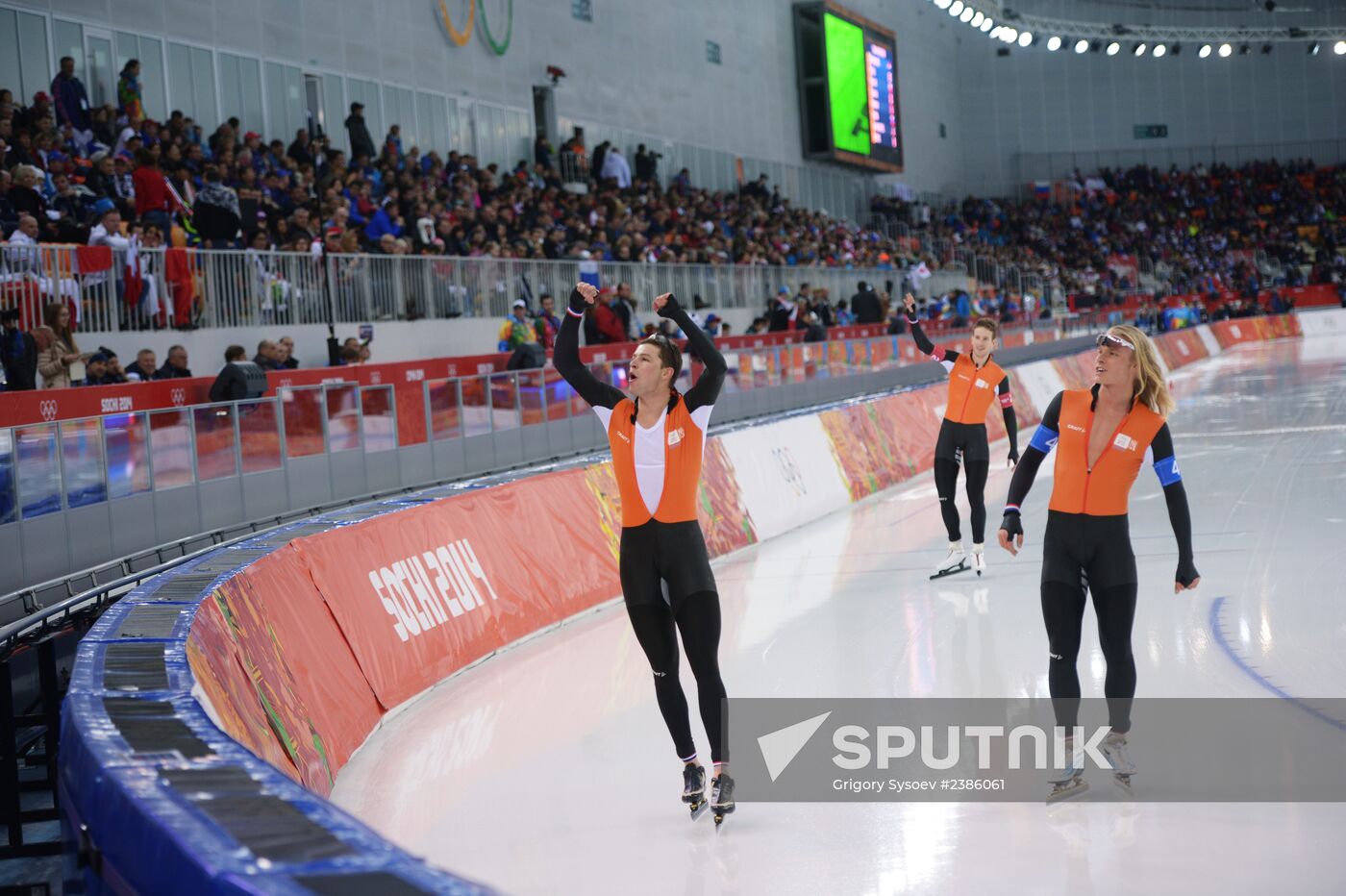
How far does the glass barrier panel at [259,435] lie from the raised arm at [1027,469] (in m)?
6.99

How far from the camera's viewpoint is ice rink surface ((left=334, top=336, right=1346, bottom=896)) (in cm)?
443

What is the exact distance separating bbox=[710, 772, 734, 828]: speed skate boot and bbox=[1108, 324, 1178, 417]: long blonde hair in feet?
7.45

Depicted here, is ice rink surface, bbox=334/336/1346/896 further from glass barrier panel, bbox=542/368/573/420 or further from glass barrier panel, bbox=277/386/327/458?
glass barrier panel, bbox=542/368/573/420

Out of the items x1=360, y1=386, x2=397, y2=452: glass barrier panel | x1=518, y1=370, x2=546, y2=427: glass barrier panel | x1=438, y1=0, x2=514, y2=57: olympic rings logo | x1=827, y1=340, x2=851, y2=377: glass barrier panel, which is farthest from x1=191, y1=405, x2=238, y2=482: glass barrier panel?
x1=438, y1=0, x2=514, y2=57: olympic rings logo

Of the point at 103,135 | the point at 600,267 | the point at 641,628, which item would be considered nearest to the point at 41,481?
the point at 641,628

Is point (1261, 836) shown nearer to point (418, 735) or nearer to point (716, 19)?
point (418, 735)

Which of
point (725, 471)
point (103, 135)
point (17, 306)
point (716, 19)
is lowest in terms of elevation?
point (725, 471)

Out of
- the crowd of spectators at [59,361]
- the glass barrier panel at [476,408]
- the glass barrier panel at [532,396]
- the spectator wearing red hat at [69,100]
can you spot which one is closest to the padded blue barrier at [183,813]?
the crowd of spectators at [59,361]

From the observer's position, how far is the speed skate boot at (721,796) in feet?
16.4

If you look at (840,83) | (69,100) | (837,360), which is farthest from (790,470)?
(840,83)

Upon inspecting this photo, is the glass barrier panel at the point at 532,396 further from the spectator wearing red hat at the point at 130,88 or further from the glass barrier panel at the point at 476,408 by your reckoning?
the spectator wearing red hat at the point at 130,88

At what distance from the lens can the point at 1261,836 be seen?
14.9ft

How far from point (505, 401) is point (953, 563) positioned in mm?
6236

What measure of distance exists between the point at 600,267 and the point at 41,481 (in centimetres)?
1538
